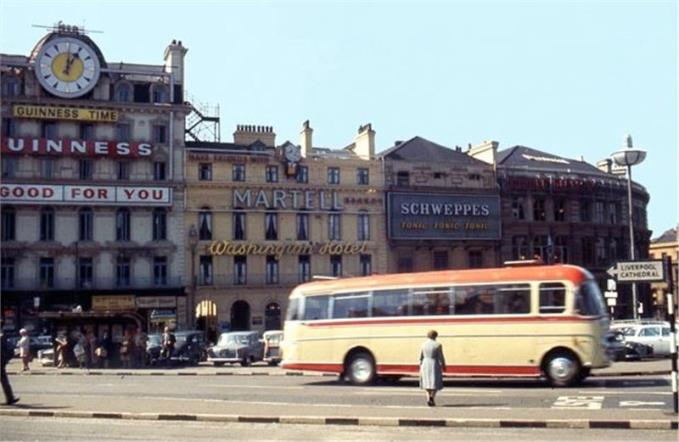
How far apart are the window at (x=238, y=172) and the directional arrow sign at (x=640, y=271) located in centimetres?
4587

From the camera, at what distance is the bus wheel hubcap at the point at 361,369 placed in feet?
81.0

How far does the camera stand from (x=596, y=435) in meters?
14.6

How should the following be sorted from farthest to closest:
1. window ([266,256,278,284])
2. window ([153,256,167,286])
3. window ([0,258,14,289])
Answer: window ([266,256,278,284])
window ([153,256,167,286])
window ([0,258,14,289])

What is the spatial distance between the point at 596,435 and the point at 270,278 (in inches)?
1923

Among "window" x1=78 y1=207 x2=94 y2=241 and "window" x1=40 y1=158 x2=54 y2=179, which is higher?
"window" x1=40 y1=158 x2=54 y2=179

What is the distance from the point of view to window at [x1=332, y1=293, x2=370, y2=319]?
983 inches

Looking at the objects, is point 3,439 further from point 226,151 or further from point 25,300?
point 226,151

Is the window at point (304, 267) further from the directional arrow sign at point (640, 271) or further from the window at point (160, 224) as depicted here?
the directional arrow sign at point (640, 271)

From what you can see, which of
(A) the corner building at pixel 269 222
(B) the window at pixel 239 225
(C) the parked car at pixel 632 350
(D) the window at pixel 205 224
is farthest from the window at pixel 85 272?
(C) the parked car at pixel 632 350

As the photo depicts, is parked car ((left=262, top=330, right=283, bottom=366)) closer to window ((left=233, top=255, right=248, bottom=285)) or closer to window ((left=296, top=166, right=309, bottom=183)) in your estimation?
window ((left=233, top=255, right=248, bottom=285))

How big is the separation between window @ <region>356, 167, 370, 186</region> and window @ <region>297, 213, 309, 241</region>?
4.71 metres

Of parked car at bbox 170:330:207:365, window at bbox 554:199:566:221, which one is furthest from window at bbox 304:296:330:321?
window at bbox 554:199:566:221

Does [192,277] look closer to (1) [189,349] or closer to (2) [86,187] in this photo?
(2) [86,187]

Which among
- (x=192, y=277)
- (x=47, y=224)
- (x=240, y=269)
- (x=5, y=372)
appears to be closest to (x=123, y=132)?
(x=47, y=224)
